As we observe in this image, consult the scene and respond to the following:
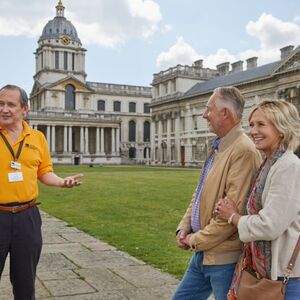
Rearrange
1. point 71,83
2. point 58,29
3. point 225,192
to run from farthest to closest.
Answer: point 58,29
point 71,83
point 225,192

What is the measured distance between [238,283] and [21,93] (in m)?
2.26

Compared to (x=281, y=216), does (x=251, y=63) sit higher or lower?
higher

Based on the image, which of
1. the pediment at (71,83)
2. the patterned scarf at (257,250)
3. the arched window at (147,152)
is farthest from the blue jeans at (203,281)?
the arched window at (147,152)

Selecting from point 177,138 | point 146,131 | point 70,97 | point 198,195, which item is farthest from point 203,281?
point 146,131

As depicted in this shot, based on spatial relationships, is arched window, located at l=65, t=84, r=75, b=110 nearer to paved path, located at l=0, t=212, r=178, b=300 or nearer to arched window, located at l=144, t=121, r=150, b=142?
arched window, located at l=144, t=121, r=150, b=142

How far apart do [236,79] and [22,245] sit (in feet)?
179

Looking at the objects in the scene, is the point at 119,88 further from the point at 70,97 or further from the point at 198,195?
the point at 198,195

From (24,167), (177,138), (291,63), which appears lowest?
(24,167)

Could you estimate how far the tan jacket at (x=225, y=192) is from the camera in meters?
3.18

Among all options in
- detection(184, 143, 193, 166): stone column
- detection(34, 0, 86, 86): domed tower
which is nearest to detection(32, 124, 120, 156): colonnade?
detection(34, 0, 86, 86): domed tower

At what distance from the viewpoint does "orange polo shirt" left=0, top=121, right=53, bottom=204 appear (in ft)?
12.5

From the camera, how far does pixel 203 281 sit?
357 centimetres

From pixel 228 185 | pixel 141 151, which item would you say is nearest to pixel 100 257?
pixel 228 185

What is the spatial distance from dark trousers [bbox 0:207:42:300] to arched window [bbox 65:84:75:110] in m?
83.2
